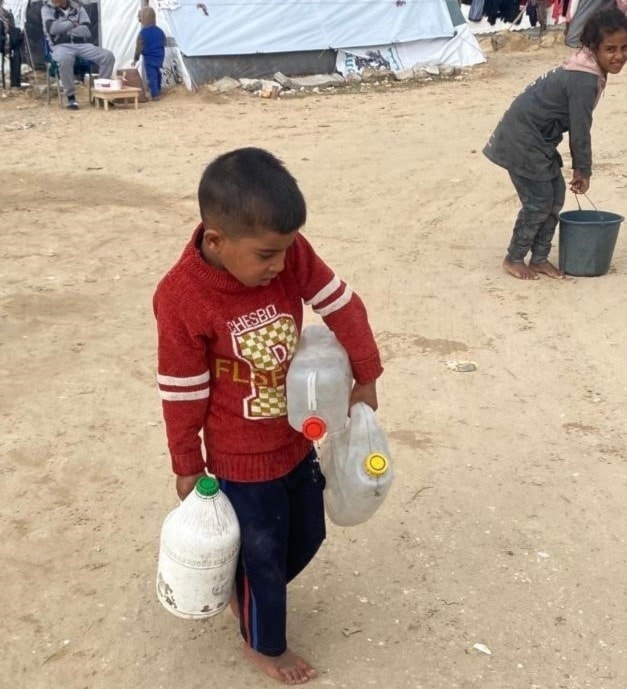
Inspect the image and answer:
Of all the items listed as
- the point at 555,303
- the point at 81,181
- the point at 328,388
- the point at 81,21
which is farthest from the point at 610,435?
the point at 81,21

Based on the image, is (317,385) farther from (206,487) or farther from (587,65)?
(587,65)

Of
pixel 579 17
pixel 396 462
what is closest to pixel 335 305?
pixel 396 462

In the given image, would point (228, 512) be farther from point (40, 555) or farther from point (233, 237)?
point (40, 555)

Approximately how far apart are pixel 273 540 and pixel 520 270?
4.00 m

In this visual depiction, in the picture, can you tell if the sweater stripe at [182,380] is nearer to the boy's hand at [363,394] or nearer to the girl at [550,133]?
the boy's hand at [363,394]

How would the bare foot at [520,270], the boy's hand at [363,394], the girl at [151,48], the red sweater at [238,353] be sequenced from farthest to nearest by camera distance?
1. the girl at [151,48]
2. the bare foot at [520,270]
3. the boy's hand at [363,394]
4. the red sweater at [238,353]

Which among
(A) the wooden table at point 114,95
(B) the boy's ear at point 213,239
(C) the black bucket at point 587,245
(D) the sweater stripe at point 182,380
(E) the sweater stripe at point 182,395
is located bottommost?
(A) the wooden table at point 114,95

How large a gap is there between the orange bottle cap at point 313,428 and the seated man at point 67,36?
11.7 m

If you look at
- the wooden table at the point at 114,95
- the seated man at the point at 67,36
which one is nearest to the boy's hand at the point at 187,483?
the wooden table at the point at 114,95

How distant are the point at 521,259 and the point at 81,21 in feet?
31.8

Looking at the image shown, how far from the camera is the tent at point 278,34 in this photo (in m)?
14.5

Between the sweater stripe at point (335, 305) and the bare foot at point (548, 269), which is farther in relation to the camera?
the bare foot at point (548, 269)

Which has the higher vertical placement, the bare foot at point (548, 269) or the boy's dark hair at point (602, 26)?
the boy's dark hair at point (602, 26)

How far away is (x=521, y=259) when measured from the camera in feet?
20.0
